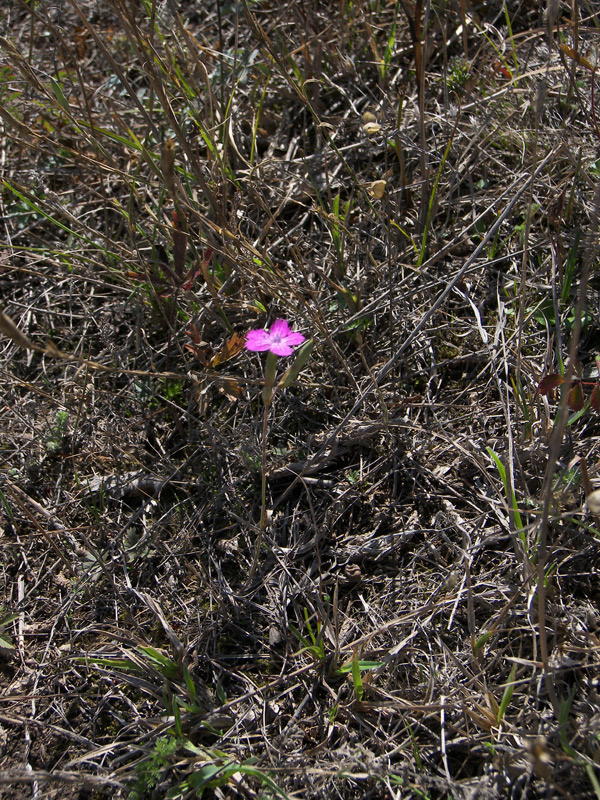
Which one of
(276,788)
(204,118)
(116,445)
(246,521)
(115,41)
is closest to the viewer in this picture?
(276,788)

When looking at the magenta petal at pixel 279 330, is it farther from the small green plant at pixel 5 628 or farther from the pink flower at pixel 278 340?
the small green plant at pixel 5 628

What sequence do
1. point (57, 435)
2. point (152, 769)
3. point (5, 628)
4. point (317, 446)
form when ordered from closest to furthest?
1. point (152, 769)
2. point (5, 628)
3. point (317, 446)
4. point (57, 435)

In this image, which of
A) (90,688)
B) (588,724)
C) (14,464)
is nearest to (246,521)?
(90,688)

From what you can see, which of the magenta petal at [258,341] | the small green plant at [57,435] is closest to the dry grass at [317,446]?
the small green plant at [57,435]

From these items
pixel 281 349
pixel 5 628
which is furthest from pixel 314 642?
pixel 5 628

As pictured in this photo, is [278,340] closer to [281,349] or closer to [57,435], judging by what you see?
[281,349]

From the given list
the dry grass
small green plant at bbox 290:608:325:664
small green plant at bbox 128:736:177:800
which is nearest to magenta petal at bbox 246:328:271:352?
the dry grass

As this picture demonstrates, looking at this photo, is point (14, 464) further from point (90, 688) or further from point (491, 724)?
point (491, 724)
